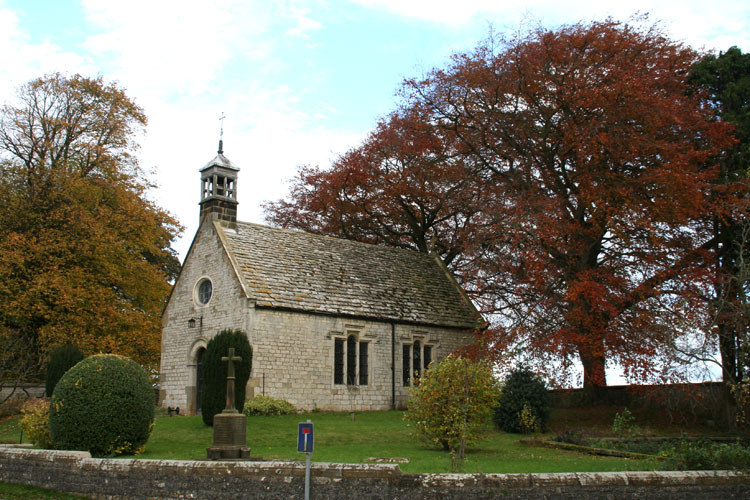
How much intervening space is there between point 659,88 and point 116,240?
24.4 meters

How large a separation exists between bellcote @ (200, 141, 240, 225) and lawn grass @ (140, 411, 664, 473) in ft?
27.2

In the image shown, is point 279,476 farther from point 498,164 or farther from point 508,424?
point 498,164

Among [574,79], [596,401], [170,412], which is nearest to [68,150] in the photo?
[170,412]

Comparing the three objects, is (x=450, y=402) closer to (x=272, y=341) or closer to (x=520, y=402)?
(x=520, y=402)

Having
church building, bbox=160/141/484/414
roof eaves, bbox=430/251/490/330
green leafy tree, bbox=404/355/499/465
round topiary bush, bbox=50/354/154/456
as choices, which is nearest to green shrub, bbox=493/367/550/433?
green leafy tree, bbox=404/355/499/465

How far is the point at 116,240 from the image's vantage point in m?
32.3

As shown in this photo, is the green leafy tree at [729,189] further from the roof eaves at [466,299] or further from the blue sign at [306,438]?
the blue sign at [306,438]

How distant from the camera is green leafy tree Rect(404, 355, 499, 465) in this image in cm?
1697

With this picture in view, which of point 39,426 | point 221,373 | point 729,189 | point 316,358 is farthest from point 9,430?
point 729,189

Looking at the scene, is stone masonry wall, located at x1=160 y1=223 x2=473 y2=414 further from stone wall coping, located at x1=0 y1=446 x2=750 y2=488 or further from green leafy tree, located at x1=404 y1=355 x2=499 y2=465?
stone wall coping, located at x1=0 y1=446 x2=750 y2=488

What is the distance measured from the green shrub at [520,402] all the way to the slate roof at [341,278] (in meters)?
7.28

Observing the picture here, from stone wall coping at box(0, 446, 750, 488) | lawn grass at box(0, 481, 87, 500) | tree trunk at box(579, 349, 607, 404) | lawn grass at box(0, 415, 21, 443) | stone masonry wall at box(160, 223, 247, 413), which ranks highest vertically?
stone masonry wall at box(160, 223, 247, 413)

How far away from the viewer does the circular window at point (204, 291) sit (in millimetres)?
26203

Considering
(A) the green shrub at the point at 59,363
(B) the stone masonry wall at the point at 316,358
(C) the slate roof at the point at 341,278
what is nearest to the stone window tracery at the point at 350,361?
(B) the stone masonry wall at the point at 316,358
